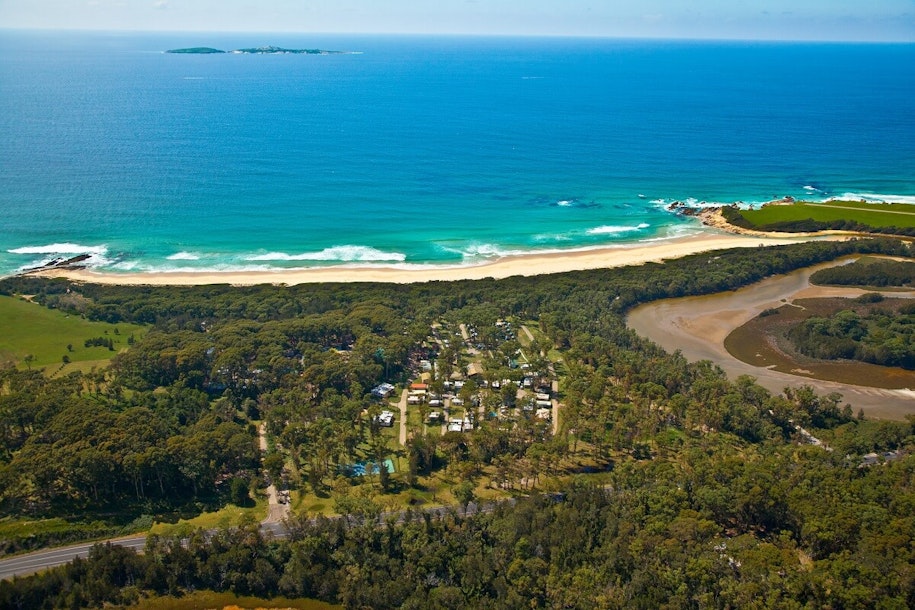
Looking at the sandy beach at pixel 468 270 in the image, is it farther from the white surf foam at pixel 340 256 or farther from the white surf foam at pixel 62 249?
the white surf foam at pixel 62 249

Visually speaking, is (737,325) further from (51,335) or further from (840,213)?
(51,335)

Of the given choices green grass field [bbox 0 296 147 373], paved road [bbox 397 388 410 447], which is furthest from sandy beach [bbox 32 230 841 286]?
paved road [bbox 397 388 410 447]

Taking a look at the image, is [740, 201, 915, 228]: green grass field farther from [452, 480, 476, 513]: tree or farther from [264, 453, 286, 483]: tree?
[264, 453, 286, 483]: tree

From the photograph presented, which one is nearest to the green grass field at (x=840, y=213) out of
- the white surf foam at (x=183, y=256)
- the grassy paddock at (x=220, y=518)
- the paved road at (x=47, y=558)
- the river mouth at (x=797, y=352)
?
the river mouth at (x=797, y=352)

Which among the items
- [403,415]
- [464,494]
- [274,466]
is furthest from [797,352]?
[274,466]

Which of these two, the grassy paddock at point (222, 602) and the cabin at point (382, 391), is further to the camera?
the cabin at point (382, 391)

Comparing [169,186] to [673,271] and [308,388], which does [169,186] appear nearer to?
[308,388]
